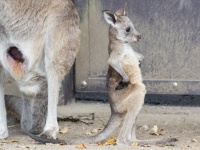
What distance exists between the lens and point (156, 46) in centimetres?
852

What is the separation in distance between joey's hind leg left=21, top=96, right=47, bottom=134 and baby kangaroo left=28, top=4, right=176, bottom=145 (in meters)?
0.62

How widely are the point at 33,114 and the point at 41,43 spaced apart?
712 mm

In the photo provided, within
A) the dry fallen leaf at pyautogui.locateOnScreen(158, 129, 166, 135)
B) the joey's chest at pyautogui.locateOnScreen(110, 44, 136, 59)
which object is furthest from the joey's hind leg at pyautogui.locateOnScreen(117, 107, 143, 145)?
the dry fallen leaf at pyautogui.locateOnScreen(158, 129, 166, 135)

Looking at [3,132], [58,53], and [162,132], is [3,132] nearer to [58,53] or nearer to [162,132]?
[58,53]

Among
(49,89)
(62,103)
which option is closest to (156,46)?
(62,103)

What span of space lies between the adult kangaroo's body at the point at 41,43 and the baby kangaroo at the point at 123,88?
33 cm

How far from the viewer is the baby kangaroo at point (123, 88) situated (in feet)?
23.7

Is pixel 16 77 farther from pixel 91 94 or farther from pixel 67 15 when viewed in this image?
pixel 91 94

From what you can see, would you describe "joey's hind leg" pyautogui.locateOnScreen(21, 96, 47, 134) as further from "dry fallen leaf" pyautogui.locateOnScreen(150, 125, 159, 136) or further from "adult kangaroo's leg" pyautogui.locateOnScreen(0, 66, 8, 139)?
"dry fallen leaf" pyautogui.locateOnScreen(150, 125, 159, 136)

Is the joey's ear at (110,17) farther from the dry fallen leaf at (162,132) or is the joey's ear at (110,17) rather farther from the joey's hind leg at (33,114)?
the dry fallen leaf at (162,132)

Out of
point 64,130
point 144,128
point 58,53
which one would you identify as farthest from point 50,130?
point 144,128

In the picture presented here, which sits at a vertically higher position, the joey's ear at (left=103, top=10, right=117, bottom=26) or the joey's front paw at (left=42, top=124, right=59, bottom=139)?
the joey's ear at (left=103, top=10, right=117, bottom=26)

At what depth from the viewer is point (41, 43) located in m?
7.37

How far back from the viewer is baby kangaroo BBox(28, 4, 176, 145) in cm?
723
